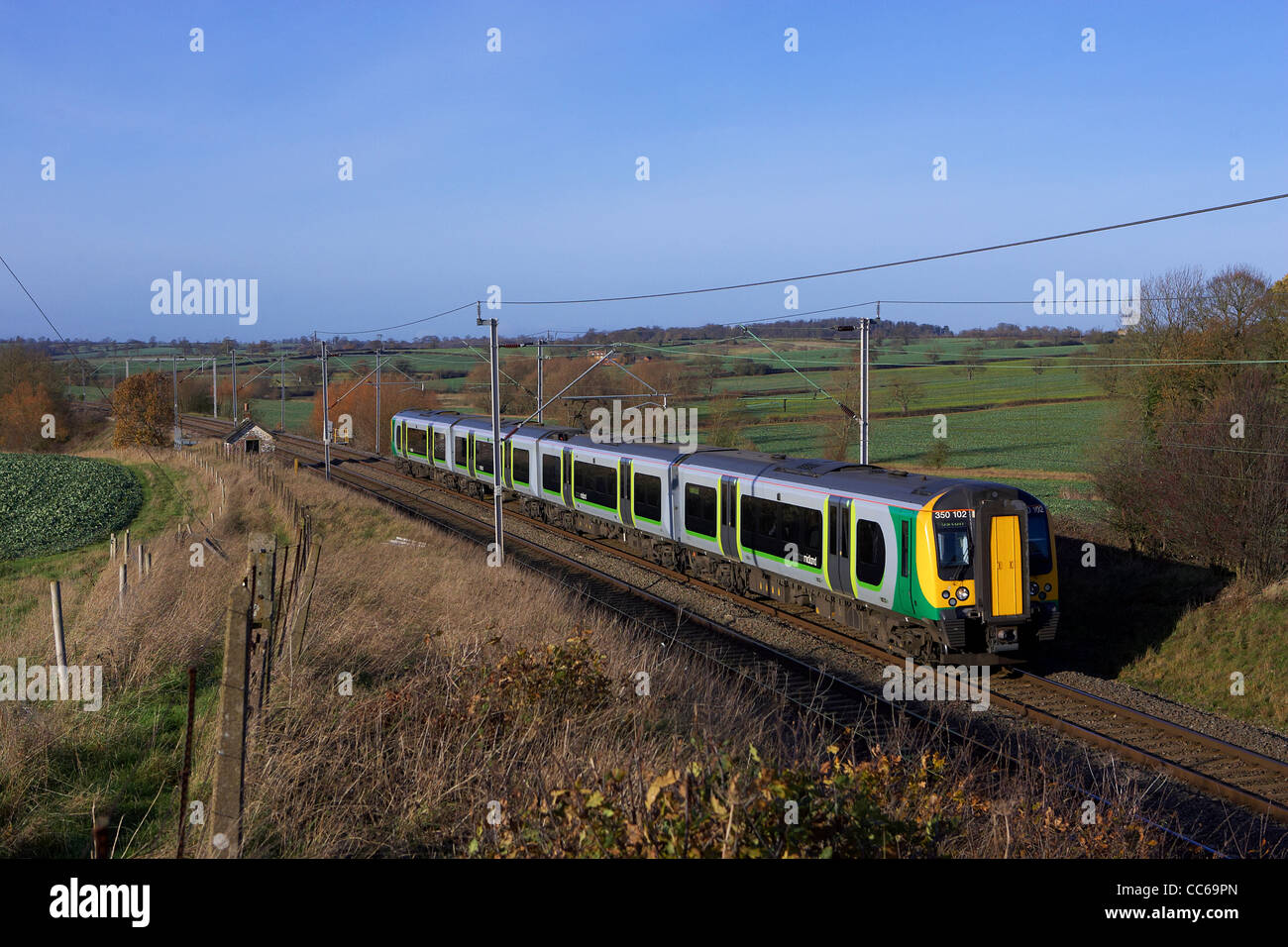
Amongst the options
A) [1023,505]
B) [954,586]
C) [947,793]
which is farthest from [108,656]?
[1023,505]

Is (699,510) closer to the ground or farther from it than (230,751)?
closer to the ground

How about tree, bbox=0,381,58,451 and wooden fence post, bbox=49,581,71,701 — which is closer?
wooden fence post, bbox=49,581,71,701

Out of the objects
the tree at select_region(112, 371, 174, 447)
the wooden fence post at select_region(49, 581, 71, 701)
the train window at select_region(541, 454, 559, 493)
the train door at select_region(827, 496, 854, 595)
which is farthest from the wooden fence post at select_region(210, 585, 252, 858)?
the tree at select_region(112, 371, 174, 447)

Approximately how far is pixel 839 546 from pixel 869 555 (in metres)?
0.70

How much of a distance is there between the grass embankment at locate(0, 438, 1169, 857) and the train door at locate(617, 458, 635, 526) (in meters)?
12.3

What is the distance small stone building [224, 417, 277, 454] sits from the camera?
152ft

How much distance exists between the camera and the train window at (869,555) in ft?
48.8

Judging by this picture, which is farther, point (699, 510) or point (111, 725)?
point (699, 510)

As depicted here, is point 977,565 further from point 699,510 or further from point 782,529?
point 699,510

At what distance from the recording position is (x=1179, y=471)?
74.1ft

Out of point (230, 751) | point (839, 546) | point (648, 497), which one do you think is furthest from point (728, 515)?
point (230, 751)

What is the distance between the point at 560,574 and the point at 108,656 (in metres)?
13.2

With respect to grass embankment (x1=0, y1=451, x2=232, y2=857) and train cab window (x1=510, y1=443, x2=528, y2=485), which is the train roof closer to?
train cab window (x1=510, y1=443, x2=528, y2=485)

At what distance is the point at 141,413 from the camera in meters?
61.0
